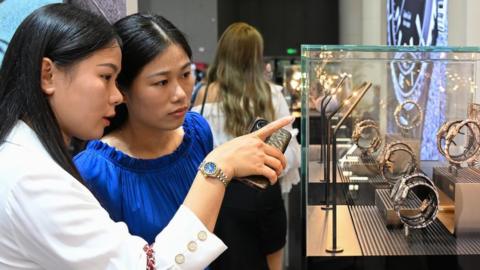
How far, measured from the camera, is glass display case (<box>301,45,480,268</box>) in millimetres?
1401

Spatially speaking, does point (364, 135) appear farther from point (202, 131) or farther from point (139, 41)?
point (139, 41)

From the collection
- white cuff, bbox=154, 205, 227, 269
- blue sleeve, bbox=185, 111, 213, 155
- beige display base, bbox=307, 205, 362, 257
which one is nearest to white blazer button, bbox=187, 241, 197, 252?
white cuff, bbox=154, 205, 227, 269

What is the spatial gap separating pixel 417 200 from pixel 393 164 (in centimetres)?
20

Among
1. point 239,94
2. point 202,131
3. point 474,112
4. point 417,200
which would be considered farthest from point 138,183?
point 239,94

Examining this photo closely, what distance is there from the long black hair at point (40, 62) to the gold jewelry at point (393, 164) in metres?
1.00

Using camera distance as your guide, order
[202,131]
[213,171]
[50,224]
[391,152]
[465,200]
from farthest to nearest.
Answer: [391,152] → [465,200] → [202,131] → [213,171] → [50,224]

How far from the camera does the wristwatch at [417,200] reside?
141 centimetres

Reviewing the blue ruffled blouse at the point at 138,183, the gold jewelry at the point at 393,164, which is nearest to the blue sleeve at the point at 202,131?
the blue ruffled blouse at the point at 138,183

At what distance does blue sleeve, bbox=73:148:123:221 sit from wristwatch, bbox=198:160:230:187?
0.86ft

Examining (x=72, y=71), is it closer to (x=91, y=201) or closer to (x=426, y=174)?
(x=91, y=201)

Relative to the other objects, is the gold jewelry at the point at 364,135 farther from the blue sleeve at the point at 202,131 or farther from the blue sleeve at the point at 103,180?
the blue sleeve at the point at 103,180

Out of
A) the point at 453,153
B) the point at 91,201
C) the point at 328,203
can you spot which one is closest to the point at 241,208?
the point at 328,203

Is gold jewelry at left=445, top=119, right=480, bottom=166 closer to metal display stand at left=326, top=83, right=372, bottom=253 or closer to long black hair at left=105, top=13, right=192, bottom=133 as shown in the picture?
metal display stand at left=326, top=83, right=372, bottom=253

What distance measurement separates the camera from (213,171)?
0.81 meters
